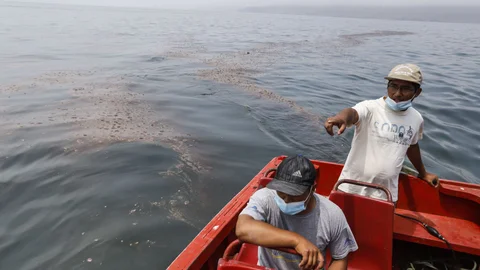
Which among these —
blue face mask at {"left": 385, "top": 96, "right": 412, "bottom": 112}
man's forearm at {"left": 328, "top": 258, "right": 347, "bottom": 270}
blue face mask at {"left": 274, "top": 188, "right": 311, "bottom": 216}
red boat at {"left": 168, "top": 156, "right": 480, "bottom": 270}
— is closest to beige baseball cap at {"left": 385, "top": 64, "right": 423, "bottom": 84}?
blue face mask at {"left": 385, "top": 96, "right": 412, "bottom": 112}

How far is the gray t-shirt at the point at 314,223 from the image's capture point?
2.67 metres

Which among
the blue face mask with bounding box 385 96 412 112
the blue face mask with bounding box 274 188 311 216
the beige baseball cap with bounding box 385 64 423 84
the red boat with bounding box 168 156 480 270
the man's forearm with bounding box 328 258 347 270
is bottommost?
the red boat with bounding box 168 156 480 270

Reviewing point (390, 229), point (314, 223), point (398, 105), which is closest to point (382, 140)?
point (398, 105)

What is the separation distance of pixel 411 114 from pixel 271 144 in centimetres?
558

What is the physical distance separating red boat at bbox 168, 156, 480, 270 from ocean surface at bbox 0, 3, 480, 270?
1629 millimetres

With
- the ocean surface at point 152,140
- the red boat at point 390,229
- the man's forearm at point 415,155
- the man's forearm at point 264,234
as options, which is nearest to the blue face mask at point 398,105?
the man's forearm at point 415,155

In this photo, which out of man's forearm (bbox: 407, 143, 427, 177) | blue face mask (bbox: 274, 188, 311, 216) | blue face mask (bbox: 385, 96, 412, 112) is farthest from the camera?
man's forearm (bbox: 407, 143, 427, 177)

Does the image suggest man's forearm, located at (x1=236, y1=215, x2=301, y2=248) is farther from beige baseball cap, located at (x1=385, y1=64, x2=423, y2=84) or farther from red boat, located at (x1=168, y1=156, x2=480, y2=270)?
beige baseball cap, located at (x1=385, y1=64, x2=423, y2=84)

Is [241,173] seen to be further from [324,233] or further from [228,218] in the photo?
[324,233]

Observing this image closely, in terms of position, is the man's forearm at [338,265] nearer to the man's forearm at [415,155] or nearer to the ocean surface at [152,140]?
the man's forearm at [415,155]

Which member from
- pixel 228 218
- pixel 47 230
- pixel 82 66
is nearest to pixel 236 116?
pixel 47 230

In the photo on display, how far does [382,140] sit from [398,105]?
1.25ft

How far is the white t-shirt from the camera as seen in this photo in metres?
3.64

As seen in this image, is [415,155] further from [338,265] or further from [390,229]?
[338,265]
